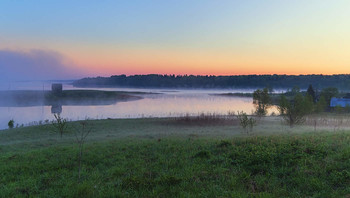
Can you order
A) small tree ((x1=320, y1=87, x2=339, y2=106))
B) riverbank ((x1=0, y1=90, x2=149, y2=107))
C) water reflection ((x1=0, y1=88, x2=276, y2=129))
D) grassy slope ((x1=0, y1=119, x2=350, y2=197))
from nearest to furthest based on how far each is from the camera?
grassy slope ((x1=0, y1=119, x2=350, y2=197))
water reflection ((x1=0, y1=88, x2=276, y2=129))
riverbank ((x1=0, y1=90, x2=149, y2=107))
small tree ((x1=320, y1=87, x2=339, y2=106))

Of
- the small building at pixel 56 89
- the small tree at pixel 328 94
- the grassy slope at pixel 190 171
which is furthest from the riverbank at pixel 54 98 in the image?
the small tree at pixel 328 94

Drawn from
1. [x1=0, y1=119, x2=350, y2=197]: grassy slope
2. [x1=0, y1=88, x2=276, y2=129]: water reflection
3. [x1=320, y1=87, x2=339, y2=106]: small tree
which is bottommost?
[x1=0, y1=88, x2=276, y2=129]: water reflection

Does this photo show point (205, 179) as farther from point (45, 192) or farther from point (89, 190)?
point (45, 192)

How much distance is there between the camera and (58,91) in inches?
2975

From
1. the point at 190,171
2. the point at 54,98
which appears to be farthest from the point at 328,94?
→ the point at 54,98

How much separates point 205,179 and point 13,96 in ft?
266

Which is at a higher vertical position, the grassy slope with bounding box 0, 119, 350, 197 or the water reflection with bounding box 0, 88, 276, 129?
the grassy slope with bounding box 0, 119, 350, 197

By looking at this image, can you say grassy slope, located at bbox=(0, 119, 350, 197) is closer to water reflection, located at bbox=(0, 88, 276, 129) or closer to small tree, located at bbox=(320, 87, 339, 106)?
water reflection, located at bbox=(0, 88, 276, 129)

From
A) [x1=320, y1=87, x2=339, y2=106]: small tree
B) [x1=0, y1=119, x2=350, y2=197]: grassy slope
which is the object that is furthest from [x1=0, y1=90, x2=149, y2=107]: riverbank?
[x1=320, y1=87, x2=339, y2=106]: small tree

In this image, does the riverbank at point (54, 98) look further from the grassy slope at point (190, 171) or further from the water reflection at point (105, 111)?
the grassy slope at point (190, 171)

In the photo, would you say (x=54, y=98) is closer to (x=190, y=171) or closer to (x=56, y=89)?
(x=56, y=89)

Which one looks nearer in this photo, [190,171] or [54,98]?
[190,171]

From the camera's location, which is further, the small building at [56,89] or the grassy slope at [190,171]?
the small building at [56,89]

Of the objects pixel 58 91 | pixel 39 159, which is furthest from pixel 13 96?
pixel 39 159
